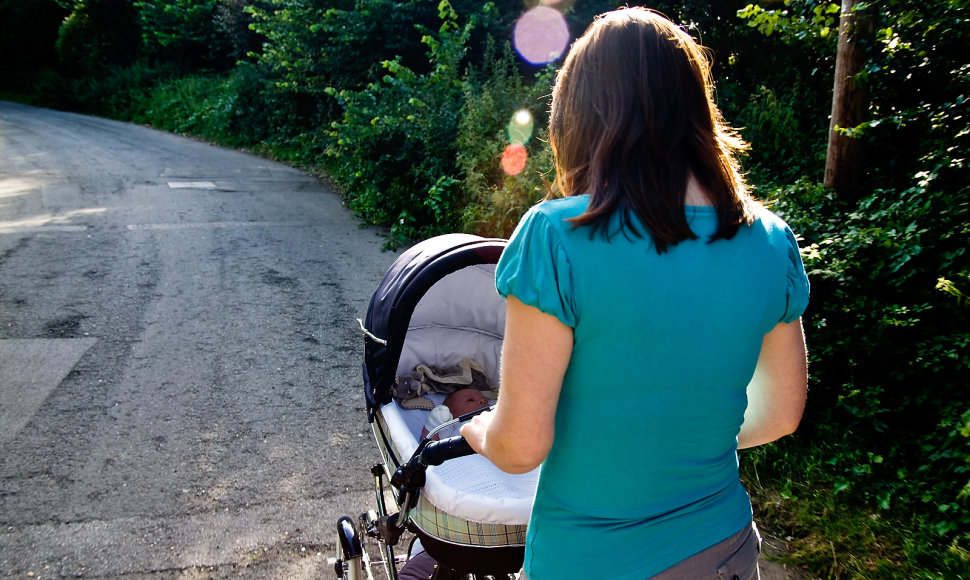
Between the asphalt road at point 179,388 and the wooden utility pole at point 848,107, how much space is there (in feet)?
12.7

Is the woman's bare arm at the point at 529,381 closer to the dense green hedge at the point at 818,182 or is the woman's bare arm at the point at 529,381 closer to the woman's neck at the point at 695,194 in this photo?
the woman's neck at the point at 695,194

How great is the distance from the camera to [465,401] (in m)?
3.22

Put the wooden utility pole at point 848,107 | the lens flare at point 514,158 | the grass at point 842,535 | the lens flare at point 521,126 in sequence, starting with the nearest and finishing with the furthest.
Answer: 1. the grass at point 842,535
2. the wooden utility pole at point 848,107
3. the lens flare at point 514,158
4. the lens flare at point 521,126

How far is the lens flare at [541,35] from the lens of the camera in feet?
36.1

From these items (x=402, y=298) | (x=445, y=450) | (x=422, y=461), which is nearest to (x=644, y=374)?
(x=445, y=450)

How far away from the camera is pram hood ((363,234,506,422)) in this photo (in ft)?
8.38

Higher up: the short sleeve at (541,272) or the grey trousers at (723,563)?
the short sleeve at (541,272)

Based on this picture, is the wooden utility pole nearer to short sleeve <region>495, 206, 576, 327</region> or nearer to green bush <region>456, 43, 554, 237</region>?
green bush <region>456, 43, 554, 237</region>

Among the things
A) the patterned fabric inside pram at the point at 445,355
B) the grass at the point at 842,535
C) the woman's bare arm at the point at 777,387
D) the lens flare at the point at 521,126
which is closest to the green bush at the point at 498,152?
the lens flare at the point at 521,126

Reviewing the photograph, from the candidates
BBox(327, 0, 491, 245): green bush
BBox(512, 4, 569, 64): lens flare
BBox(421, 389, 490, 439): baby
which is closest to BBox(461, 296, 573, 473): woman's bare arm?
BBox(421, 389, 490, 439): baby

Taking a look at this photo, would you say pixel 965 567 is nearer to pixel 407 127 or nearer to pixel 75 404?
pixel 75 404

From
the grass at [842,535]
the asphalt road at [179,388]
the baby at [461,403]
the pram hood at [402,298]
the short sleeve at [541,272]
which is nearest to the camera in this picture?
the short sleeve at [541,272]

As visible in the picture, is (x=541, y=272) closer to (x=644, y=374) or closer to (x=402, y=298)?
(x=644, y=374)

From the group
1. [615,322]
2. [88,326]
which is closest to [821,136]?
[615,322]
